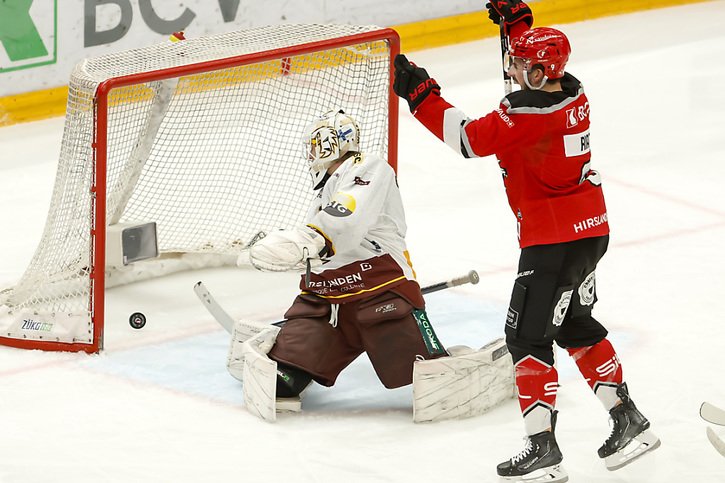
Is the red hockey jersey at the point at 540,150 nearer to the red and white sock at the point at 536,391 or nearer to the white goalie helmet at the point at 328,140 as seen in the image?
the red and white sock at the point at 536,391

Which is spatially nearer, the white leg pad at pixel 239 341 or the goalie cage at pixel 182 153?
the white leg pad at pixel 239 341

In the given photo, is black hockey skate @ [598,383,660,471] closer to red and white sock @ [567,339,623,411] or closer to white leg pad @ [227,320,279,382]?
red and white sock @ [567,339,623,411]

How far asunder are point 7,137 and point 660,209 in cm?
317

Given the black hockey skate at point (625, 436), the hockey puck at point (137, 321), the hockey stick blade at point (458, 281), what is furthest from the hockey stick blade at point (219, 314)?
the black hockey skate at point (625, 436)

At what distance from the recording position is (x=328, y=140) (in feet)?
13.2

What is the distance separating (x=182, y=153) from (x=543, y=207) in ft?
7.48

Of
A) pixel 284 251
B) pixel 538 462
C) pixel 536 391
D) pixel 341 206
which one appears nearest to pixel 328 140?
pixel 341 206

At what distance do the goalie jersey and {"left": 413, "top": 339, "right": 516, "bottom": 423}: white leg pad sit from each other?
0.30 metres

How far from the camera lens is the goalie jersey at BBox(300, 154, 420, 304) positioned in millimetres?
3889

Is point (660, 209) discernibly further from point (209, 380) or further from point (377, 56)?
point (209, 380)

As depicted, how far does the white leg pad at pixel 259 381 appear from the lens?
396cm

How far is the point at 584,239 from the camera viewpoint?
3545 mm

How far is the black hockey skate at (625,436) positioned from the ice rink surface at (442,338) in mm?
68

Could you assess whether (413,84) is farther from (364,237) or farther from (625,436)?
(625,436)
